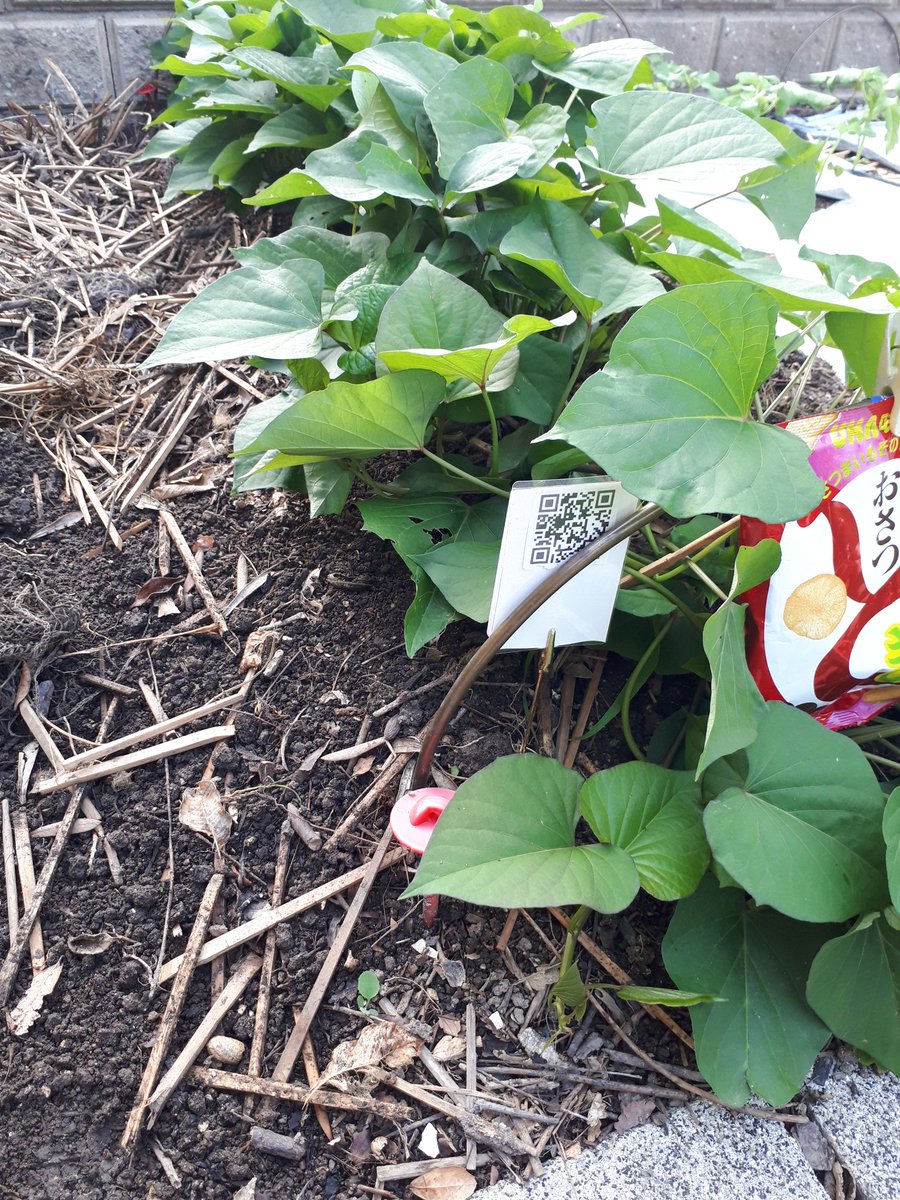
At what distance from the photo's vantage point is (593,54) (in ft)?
4.24

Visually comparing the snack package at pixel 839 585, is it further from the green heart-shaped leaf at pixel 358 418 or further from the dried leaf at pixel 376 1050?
the dried leaf at pixel 376 1050

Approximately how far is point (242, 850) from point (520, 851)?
11.4 inches

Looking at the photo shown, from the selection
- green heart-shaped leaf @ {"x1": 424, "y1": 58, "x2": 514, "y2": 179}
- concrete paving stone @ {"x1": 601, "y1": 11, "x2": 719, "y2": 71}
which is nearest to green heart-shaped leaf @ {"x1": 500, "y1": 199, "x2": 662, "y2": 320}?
green heart-shaped leaf @ {"x1": 424, "y1": 58, "x2": 514, "y2": 179}

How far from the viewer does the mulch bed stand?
71 cm

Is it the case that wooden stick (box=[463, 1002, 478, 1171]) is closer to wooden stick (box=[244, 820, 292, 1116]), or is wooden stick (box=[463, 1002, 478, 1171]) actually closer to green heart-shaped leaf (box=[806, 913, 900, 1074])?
wooden stick (box=[244, 820, 292, 1116])

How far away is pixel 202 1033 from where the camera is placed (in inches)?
29.2

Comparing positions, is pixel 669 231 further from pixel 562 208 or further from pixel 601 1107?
pixel 601 1107

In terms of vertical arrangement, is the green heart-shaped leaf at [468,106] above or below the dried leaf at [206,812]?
above

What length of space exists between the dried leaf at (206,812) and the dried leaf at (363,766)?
128 millimetres

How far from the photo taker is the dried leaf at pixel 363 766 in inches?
35.0

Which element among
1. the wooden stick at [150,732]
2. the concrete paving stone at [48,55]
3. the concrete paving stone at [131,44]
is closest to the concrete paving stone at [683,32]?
the concrete paving stone at [131,44]

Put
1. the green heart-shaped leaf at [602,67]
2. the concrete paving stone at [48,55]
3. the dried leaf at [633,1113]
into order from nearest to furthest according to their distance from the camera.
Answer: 1. the dried leaf at [633,1113]
2. the green heart-shaped leaf at [602,67]
3. the concrete paving stone at [48,55]

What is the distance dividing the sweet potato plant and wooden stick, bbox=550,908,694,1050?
0.23 ft

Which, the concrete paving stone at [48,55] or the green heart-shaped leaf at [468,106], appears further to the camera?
the concrete paving stone at [48,55]
